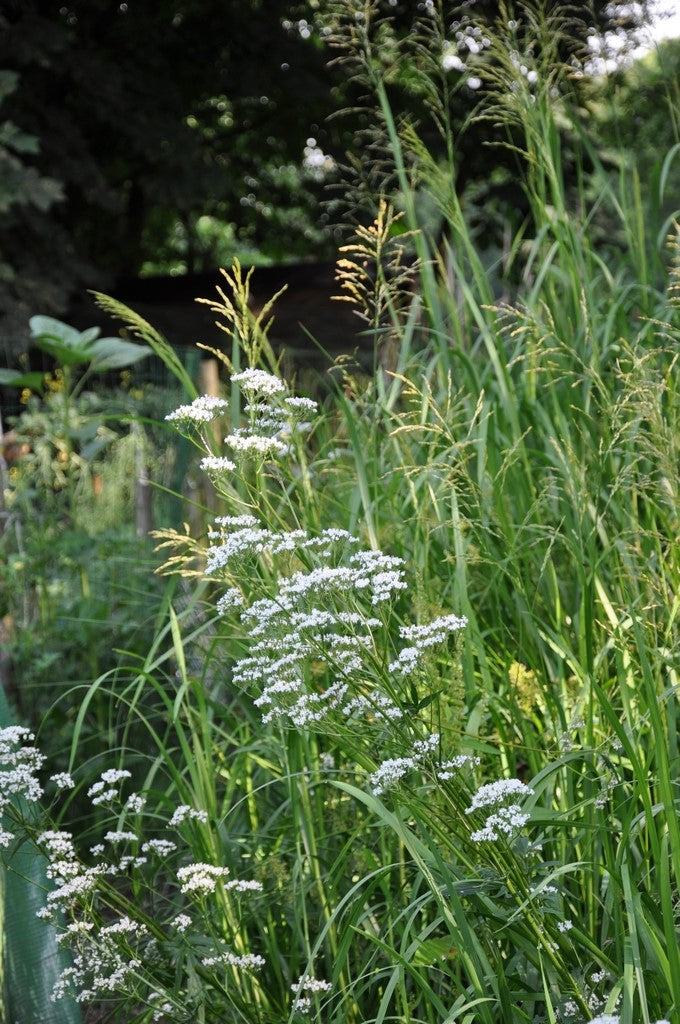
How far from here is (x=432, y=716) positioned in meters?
1.49

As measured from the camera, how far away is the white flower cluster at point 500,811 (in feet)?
4.09

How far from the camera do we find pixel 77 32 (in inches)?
473

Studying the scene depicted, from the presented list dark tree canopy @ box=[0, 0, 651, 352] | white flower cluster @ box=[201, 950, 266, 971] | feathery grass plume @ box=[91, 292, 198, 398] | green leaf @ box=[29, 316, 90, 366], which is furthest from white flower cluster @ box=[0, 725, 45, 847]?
dark tree canopy @ box=[0, 0, 651, 352]

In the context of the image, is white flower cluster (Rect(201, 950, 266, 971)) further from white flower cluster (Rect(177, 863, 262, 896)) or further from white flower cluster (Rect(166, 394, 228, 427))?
white flower cluster (Rect(166, 394, 228, 427))

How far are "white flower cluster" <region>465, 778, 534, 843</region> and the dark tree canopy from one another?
8397 millimetres

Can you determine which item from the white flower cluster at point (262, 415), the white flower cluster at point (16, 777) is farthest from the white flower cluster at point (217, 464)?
the white flower cluster at point (16, 777)

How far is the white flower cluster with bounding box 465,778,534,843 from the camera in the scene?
1245mm

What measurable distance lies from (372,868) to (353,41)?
1.72 meters

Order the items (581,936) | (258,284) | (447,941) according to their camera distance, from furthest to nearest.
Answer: (258,284), (447,941), (581,936)

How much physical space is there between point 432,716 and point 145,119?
11.1m

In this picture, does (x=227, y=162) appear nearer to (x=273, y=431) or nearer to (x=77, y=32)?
(x=77, y=32)

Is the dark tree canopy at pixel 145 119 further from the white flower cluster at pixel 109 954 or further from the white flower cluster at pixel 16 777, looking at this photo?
the white flower cluster at pixel 109 954

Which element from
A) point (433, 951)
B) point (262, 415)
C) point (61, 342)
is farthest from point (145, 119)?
point (433, 951)

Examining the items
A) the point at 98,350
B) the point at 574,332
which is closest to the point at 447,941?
the point at 574,332
